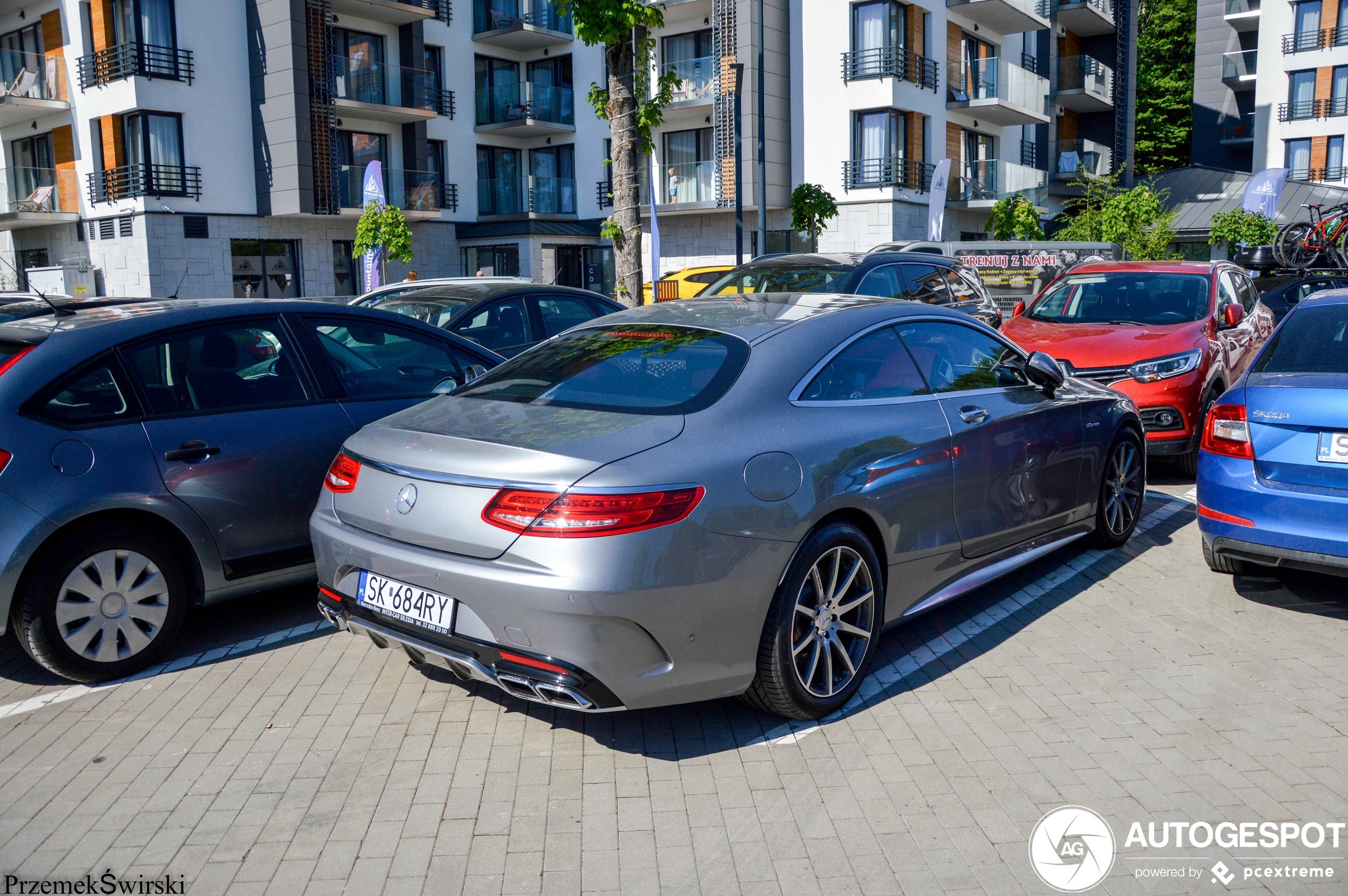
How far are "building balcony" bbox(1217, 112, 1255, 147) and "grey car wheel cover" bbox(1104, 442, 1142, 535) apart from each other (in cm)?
5846

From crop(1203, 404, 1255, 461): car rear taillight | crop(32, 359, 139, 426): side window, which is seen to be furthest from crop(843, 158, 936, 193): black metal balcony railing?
crop(32, 359, 139, 426): side window

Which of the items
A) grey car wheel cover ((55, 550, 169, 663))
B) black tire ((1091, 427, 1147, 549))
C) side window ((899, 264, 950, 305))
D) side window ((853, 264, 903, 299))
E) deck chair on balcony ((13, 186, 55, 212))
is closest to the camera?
grey car wheel cover ((55, 550, 169, 663))

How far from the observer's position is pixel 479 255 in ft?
126

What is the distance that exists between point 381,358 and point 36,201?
31135 millimetres

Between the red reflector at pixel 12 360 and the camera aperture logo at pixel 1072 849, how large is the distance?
442 centimetres

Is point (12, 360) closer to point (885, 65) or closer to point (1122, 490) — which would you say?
point (1122, 490)

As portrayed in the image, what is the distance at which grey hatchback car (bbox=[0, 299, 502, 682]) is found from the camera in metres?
4.55

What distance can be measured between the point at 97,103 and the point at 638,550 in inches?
1275

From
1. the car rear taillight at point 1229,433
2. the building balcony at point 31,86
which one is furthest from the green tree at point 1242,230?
the building balcony at point 31,86

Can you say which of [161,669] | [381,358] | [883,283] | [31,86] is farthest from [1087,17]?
[161,669]

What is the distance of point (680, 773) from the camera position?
392 centimetres

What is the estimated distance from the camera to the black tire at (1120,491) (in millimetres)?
6586

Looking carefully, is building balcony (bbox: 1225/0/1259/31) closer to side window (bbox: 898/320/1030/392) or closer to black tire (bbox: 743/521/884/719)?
side window (bbox: 898/320/1030/392)

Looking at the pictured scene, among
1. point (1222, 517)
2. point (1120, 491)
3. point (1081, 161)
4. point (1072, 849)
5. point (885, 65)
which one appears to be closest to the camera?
point (1072, 849)
